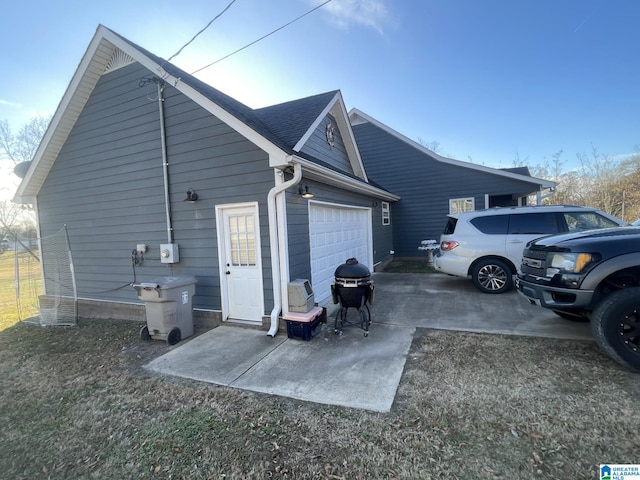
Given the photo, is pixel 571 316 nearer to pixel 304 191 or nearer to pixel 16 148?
pixel 304 191

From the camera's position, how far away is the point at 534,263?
3.70 meters

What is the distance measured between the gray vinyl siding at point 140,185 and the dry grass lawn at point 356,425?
215 cm

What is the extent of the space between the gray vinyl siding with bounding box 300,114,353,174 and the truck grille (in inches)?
172

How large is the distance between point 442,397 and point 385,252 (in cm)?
852

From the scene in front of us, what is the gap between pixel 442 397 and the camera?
265 centimetres

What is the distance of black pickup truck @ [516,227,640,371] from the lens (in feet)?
9.41

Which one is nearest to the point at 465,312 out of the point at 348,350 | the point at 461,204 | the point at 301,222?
the point at 348,350

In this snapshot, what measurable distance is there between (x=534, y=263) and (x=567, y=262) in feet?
1.48

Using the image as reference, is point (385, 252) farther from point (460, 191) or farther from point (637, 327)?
point (637, 327)

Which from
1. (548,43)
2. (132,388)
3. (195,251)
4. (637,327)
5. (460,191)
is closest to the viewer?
(637,327)

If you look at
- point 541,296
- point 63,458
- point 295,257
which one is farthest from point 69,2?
point 541,296

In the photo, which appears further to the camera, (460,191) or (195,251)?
(460,191)

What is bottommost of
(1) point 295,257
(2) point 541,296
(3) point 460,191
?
(2) point 541,296

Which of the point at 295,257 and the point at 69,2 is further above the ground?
the point at 69,2
